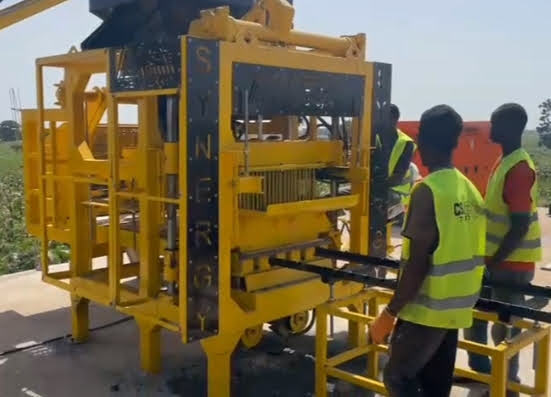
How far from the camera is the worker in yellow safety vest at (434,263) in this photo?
9.98 ft

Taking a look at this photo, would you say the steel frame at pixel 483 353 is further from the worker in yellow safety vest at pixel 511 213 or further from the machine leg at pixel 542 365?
the worker in yellow safety vest at pixel 511 213

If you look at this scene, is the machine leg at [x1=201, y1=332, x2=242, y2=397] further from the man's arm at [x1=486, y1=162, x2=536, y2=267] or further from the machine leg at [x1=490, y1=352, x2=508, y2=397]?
the man's arm at [x1=486, y1=162, x2=536, y2=267]

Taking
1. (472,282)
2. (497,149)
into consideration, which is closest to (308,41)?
(472,282)

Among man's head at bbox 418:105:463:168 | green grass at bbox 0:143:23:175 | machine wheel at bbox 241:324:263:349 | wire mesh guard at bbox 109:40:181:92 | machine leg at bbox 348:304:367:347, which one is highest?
wire mesh guard at bbox 109:40:181:92

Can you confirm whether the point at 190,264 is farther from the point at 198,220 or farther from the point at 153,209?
the point at 153,209

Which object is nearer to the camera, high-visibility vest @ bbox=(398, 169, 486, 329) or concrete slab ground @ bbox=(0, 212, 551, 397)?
high-visibility vest @ bbox=(398, 169, 486, 329)

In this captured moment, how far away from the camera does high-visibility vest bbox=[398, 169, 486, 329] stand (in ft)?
9.98

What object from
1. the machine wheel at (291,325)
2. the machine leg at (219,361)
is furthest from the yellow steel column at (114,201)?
the machine wheel at (291,325)

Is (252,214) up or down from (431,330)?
up

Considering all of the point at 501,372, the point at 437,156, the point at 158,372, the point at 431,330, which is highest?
the point at 437,156

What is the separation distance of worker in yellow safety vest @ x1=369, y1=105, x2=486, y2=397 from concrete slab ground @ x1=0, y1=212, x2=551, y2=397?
139 cm

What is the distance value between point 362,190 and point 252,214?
112cm

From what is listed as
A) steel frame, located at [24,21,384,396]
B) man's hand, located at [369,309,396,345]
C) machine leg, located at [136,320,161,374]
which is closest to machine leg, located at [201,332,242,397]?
steel frame, located at [24,21,384,396]

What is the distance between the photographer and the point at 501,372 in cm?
340
